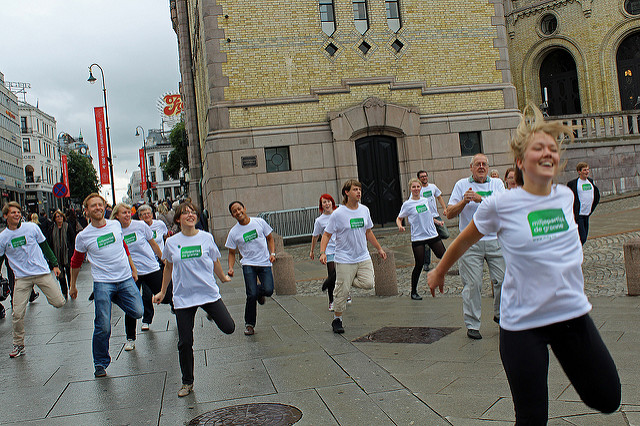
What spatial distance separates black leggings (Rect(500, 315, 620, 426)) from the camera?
299 cm

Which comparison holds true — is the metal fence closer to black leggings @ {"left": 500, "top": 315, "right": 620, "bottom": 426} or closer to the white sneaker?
the white sneaker

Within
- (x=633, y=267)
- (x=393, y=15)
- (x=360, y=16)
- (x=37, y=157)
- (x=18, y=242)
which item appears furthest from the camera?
(x=37, y=157)

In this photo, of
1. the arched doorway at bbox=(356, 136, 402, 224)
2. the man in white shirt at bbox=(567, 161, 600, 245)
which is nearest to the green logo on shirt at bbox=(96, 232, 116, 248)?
the man in white shirt at bbox=(567, 161, 600, 245)

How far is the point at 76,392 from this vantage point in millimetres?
5773

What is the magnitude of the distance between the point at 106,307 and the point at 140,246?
2.03m

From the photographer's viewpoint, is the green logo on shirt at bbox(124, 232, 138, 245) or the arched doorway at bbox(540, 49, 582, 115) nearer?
the green logo on shirt at bbox(124, 232, 138, 245)

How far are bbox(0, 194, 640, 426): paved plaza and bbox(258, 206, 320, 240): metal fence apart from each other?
8.89 meters

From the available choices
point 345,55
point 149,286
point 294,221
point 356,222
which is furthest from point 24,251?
point 345,55

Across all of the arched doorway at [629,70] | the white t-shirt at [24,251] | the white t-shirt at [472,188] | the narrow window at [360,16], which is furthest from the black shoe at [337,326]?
the arched doorway at [629,70]

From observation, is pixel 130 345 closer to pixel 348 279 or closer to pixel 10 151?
pixel 348 279

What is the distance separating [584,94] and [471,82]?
1150 centimetres

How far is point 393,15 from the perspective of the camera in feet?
67.7

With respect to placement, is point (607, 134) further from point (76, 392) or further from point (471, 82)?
point (76, 392)

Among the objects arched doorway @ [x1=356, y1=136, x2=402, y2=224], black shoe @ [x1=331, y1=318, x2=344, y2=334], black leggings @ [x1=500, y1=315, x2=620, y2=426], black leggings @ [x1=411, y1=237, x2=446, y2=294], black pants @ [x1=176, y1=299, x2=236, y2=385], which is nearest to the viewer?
black leggings @ [x1=500, y1=315, x2=620, y2=426]
